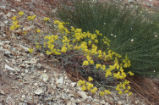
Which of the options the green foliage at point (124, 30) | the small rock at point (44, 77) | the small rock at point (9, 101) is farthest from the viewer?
the green foliage at point (124, 30)

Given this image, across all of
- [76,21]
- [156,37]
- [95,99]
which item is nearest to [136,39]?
[156,37]

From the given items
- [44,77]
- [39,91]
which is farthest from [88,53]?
[39,91]

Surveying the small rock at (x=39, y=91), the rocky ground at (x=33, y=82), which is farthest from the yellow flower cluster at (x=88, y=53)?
the small rock at (x=39, y=91)

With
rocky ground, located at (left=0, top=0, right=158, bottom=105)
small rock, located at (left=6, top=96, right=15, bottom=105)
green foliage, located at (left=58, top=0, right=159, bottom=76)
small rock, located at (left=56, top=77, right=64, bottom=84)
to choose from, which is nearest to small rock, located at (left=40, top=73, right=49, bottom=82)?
rocky ground, located at (left=0, top=0, right=158, bottom=105)

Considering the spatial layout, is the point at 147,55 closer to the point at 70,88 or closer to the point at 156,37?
the point at 156,37

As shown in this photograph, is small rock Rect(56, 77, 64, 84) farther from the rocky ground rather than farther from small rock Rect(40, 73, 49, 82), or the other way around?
small rock Rect(40, 73, 49, 82)

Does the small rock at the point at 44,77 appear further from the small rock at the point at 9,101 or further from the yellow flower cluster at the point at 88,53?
the small rock at the point at 9,101
